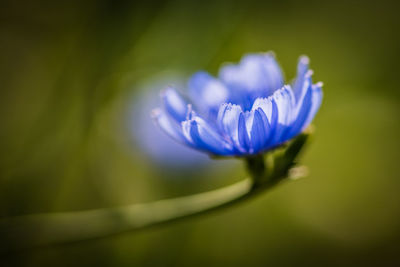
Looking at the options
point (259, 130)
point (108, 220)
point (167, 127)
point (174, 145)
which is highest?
point (174, 145)

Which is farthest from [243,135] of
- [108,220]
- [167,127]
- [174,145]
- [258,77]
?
[174,145]

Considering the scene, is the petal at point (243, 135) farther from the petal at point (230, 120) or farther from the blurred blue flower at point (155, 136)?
the blurred blue flower at point (155, 136)

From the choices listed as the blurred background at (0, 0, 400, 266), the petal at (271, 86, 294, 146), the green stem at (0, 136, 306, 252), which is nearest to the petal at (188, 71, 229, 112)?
the green stem at (0, 136, 306, 252)

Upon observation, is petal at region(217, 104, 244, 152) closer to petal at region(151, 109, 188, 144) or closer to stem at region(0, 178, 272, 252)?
petal at region(151, 109, 188, 144)

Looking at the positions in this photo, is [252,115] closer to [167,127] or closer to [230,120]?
[230,120]

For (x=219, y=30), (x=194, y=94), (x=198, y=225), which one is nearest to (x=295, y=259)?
(x=198, y=225)

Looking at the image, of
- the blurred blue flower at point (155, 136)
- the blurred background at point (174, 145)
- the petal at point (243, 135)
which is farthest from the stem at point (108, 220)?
the blurred blue flower at point (155, 136)

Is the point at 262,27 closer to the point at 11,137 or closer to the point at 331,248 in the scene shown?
the point at 331,248
